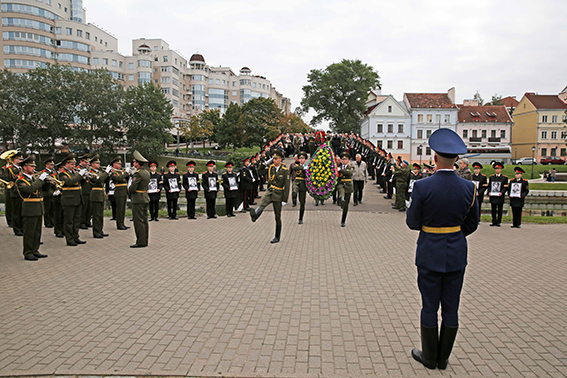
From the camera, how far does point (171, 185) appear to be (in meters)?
13.3

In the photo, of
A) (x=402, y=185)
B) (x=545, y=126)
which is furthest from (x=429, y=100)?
(x=402, y=185)

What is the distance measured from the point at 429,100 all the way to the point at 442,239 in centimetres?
7100

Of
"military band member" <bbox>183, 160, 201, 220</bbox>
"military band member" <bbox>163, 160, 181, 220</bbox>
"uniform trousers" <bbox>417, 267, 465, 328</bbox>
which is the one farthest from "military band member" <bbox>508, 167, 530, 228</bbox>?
"military band member" <bbox>163, 160, 181, 220</bbox>

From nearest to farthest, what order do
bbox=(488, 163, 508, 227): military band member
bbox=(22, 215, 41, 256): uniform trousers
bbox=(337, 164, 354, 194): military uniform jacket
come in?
bbox=(22, 215, 41, 256): uniform trousers
bbox=(488, 163, 508, 227): military band member
bbox=(337, 164, 354, 194): military uniform jacket

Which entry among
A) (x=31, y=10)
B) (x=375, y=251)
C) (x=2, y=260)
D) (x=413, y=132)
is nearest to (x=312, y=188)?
(x=375, y=251)

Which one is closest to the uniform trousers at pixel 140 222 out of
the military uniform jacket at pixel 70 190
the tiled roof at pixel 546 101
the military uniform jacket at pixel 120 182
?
Result: the military uniform jacket at pixel 70 190

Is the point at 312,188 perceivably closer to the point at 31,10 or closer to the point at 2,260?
the point at 2,260

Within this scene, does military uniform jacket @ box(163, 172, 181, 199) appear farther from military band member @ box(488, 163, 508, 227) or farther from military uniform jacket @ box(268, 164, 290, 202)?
military band member @ box(488, 163, 508, 227)

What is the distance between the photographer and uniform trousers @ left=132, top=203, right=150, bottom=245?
9234 mm

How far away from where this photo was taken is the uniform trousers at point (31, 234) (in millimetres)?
8219

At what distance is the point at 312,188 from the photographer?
43.2 feet

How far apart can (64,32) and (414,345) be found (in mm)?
82687

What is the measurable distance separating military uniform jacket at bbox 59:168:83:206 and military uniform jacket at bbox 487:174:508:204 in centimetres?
1224

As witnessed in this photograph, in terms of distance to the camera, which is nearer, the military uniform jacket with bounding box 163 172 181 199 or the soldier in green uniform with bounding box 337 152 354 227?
the soldier in green uniform with bounding box 337 152 354 227
